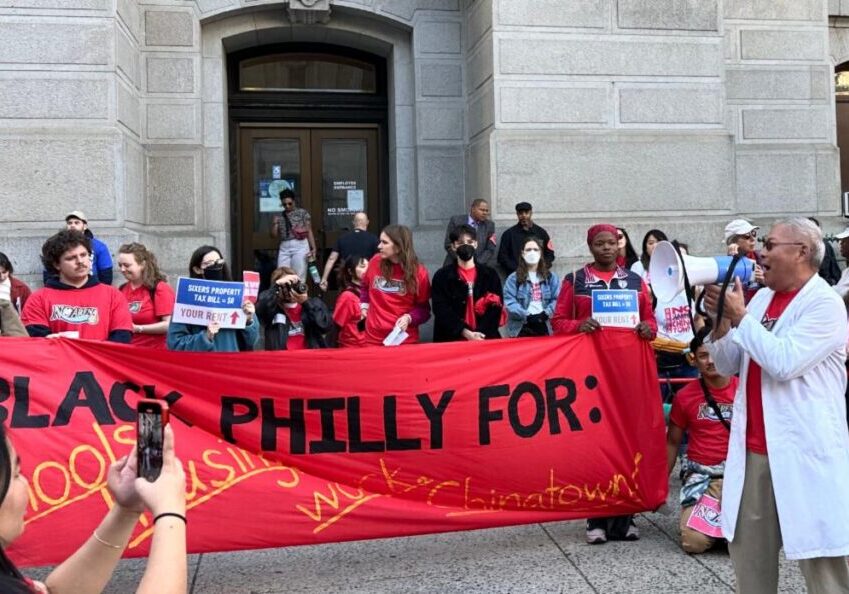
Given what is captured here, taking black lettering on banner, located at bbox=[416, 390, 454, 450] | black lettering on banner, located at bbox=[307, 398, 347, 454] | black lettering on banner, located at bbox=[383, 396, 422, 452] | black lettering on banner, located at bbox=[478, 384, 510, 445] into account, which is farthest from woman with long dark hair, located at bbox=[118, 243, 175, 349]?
black lettering on banner, located at bbox=[478, 384, 510, 445]

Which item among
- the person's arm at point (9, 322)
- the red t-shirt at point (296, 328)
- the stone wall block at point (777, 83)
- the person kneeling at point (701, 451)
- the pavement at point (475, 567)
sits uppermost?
the stone wall block at point (777, 83)

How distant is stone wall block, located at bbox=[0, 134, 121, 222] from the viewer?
9.83m

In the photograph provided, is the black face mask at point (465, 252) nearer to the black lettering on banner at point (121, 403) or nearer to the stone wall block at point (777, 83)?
the black lettering on banner at point (121, 403)

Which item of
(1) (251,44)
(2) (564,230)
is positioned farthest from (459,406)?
(1) (251,44)

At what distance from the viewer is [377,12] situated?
1239cm

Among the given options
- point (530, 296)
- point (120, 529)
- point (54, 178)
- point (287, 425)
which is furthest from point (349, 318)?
point (120, 529)

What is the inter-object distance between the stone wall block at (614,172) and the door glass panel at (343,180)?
2.91m

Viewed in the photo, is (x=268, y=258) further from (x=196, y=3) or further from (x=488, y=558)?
(x=488, y=558)

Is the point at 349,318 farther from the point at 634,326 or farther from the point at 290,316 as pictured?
the point at 634,326

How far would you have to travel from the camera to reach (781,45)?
12820mm

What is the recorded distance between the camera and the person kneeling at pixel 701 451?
5500 millimetres

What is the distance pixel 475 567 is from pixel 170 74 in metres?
8.72

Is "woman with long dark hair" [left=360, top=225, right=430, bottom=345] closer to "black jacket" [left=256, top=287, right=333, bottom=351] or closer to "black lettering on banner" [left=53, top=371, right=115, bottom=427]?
"black jacket" [left=256, top=287, right=333, bottom=351]

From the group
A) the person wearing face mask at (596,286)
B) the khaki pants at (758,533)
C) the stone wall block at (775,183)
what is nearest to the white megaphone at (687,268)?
the khaki pants at (758,533)
